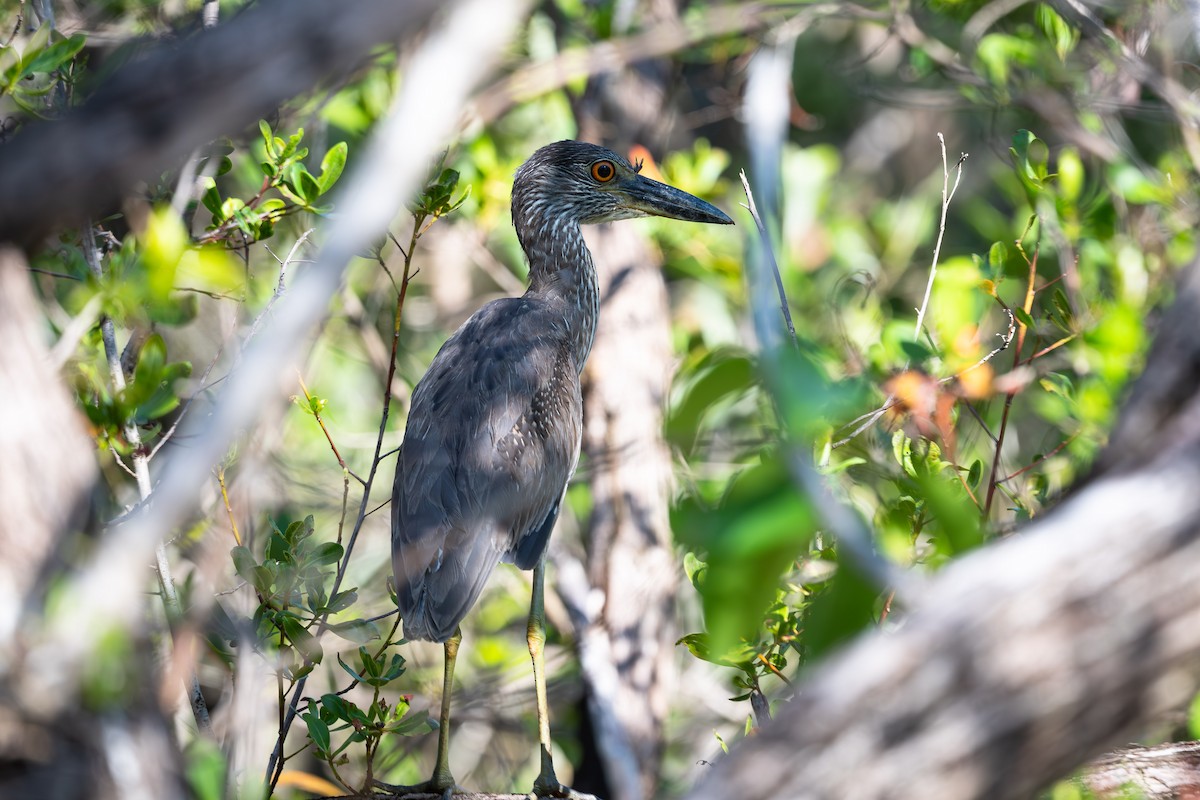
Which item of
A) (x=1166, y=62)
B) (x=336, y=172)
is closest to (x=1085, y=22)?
(x=1166, y=62)

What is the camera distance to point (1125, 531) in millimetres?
1398

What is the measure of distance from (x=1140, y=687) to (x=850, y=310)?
414cm

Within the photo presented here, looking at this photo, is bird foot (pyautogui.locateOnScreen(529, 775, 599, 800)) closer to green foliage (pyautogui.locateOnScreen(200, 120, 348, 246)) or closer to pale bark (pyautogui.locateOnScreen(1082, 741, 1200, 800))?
pale bark (pyautogui.locateOnScreen(1082, 741, 1200, 800))

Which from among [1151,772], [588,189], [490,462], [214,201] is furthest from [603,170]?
[1151,772]

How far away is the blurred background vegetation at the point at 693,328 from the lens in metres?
2.01

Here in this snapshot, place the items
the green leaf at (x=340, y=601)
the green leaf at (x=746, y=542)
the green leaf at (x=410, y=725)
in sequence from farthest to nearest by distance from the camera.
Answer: the green leaf at (x=410, y=725)
the green leaf at (x=340, y=601)
the green leaf at (x=746, y=542)

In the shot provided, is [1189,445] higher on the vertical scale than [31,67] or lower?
lower

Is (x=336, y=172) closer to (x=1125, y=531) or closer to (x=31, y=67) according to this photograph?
(x=31, y=67)

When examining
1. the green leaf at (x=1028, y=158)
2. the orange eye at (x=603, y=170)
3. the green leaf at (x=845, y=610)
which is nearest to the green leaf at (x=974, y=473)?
the green leaf at (x=1028, y=158)

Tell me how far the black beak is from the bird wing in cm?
73

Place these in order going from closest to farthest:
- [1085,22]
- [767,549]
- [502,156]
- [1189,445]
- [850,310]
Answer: [767,549], [1189,445], [1085,22], [850,310], [502,156]

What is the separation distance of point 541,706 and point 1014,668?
2647 millimetres

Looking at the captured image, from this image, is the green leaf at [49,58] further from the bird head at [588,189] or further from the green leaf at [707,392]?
the bird head at [588,189]

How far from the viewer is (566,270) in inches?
181
